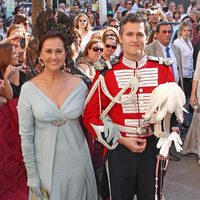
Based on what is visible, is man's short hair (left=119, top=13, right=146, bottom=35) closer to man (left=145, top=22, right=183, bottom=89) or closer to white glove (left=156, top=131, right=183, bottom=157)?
white glove (left=156, top=131, right=183, bottom=157)

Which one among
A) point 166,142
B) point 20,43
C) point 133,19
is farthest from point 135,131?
point 20,43

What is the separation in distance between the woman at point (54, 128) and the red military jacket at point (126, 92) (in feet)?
0.35

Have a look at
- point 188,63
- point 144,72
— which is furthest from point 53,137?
point 188,63

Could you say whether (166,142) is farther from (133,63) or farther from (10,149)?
(10,149)

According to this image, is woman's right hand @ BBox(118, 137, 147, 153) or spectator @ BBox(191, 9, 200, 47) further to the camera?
spectator @ BBox(191, 9, 200, 47)

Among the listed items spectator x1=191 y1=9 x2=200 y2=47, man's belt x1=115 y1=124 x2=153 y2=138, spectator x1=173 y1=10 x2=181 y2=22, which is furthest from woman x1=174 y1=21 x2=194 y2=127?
spectator x1=173 y1=10 x2=181 y2=22

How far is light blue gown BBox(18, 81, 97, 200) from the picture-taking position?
8.98 feet

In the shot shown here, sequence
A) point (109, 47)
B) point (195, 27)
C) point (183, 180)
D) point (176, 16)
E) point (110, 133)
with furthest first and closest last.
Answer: point (176, 16), point (195, 27), point (109, 47), point (183, 180), point (110, 133)

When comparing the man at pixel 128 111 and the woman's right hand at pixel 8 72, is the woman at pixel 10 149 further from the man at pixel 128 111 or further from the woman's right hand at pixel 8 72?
the man at pixel 128 111

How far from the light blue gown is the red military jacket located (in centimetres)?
10

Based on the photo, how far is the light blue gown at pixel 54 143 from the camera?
2738 millimetres

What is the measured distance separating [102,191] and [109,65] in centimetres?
97

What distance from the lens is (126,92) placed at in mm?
2803

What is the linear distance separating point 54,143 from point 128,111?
0.55 m
